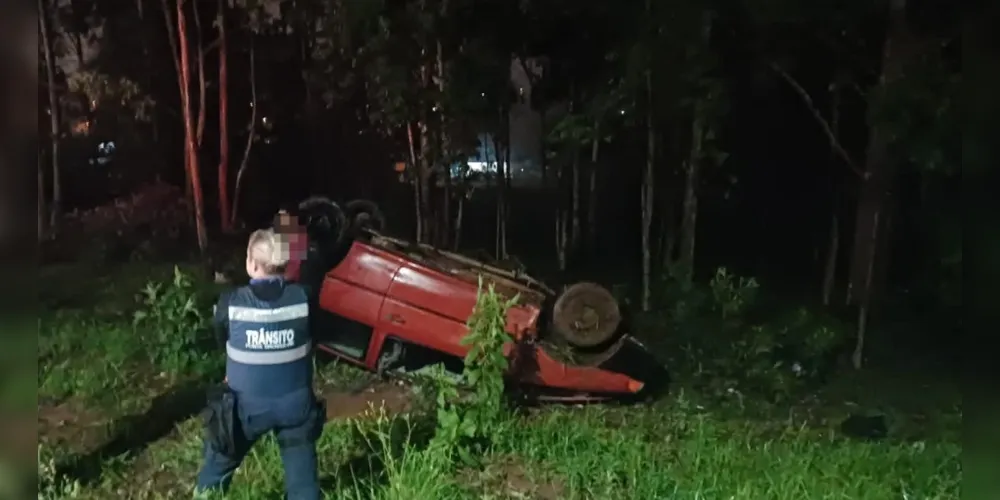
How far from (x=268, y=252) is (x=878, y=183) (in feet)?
18.0

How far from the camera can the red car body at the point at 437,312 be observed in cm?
532

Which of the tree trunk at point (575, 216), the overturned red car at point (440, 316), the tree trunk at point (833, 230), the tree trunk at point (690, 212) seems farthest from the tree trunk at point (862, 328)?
the tree trunk at point (575, 216)

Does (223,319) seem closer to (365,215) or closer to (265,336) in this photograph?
(265,336)

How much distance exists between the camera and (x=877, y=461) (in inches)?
172

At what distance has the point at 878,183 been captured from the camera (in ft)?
23.3

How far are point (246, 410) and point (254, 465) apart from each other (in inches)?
35.2

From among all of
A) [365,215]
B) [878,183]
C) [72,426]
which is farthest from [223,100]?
[878,183]

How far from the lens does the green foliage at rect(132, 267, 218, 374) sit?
5.71 m

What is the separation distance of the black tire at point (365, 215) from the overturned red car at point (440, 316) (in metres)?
0.47

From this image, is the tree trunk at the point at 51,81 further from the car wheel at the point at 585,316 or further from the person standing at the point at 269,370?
the car wheel at the point at 585,316

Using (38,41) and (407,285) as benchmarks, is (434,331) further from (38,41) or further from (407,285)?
(38,41)

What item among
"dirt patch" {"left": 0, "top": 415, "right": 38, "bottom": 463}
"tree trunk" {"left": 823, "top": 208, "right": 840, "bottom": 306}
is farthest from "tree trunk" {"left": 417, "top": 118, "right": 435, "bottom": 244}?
"dirt patch" {"left": 0, "top": 415, "right": 38, "bottom": 463}

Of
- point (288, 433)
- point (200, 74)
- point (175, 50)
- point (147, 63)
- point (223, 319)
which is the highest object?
point (175, 50)

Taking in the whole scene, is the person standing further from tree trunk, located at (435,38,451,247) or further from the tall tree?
the tall tree
